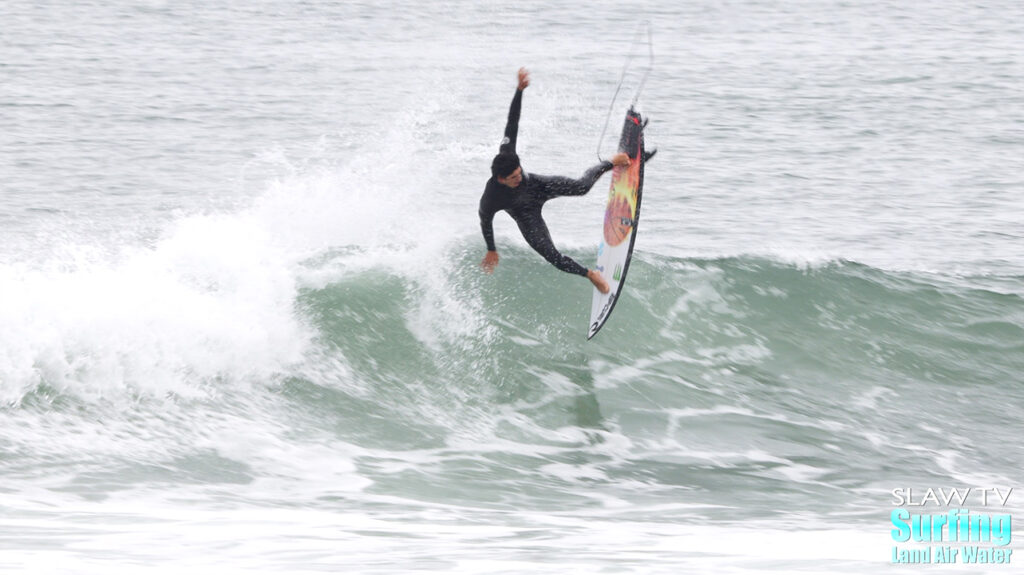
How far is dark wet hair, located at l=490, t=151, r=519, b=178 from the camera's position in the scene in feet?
26.8

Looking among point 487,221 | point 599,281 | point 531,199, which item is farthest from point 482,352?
point 531,199

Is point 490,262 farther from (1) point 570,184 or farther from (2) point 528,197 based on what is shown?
(1) point 570,184

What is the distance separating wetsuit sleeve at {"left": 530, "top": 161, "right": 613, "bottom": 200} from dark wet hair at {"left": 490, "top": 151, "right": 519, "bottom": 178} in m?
0.36

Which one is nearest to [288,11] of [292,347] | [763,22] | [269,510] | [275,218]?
[763,22]

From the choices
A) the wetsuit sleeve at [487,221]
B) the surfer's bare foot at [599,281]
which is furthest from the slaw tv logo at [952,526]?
the wetsuit sleeve at [487,221]

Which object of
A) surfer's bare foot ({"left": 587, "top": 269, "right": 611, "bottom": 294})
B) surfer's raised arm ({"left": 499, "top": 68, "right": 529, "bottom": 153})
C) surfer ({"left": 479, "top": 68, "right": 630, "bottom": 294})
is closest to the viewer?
surfer's raised arm ({"left": 499, "top": 68, "right": 529, "bottom": 153})

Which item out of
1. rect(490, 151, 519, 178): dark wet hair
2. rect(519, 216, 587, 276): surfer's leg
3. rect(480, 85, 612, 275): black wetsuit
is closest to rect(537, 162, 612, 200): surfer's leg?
rect(480, 85, 612, 275): black wetsuit

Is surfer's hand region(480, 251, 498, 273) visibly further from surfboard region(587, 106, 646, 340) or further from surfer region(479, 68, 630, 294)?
surfboard region(587, 106, 646, 340)

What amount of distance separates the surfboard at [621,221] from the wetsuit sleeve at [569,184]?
46 centimetres

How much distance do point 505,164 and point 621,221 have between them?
1436mm

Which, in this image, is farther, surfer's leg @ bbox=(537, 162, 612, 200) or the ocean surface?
surfer's leg @ bbox=(537, 162, 612, 200)

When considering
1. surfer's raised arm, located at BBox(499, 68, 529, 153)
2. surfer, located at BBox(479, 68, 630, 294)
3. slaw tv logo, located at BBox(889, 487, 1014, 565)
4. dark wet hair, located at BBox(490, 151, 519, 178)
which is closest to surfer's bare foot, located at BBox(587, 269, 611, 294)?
surfer, located at BBox(479, 68, 630, 294)

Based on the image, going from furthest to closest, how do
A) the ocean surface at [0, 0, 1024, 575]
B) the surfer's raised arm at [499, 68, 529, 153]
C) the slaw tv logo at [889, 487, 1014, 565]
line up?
the surfer's raised arm at [499, 68, 529, 153], the ocean surface at [0, 0, 1024, 575], the slaw tv logo at [889, 487, 1014, 565]

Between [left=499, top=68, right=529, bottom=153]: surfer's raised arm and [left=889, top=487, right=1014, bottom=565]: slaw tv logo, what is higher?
[left=499, top=68, right=529, bottom=153]: surfer's raised arm
